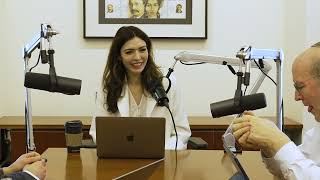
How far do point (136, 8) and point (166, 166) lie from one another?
1.94 metres

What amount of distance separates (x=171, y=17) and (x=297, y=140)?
135 centimetres

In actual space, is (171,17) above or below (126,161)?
above

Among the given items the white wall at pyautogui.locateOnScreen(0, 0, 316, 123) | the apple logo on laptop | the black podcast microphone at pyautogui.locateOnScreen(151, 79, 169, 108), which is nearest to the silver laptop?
the apple logo on laptop

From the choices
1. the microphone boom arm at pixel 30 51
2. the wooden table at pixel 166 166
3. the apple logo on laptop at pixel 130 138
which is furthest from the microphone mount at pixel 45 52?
the apple logo on laptop at pixel 130 138

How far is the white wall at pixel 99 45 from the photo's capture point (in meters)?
3.61

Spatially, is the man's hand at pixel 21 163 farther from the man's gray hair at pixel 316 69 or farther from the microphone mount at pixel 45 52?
the man's gray hair at pixel 316 69

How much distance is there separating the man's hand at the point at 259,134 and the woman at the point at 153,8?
7.45 feet

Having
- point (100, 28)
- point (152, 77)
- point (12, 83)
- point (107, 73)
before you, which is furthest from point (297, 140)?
point (12, 83)

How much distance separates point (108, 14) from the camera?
358cm

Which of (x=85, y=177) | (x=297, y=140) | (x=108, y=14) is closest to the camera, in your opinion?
(x=85, y=177)

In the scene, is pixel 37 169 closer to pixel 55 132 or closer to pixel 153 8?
pixel 55 132

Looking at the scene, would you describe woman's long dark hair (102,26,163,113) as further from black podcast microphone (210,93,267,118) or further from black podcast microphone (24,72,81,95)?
black podcast microphone (210,93,267,118)

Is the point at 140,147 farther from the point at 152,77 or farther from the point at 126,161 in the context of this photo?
the point at 152,77

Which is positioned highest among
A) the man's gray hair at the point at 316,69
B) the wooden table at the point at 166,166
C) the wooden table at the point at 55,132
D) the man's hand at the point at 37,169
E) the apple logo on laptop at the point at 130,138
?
the man's gray hair at the point at 316,69
